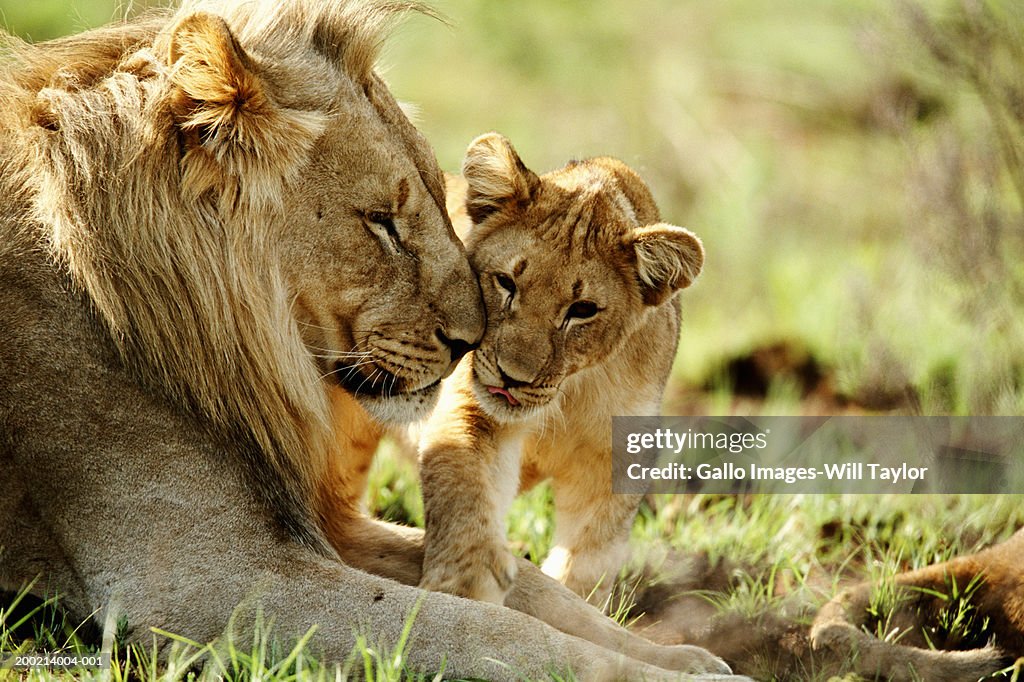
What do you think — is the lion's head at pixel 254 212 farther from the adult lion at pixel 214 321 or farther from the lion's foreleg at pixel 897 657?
the lion's foreleg at pixel 897 657

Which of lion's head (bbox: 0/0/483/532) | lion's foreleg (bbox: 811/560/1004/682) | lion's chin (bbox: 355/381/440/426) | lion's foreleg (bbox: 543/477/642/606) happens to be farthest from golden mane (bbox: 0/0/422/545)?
lion's foreleg (bbox: 811/560/1004/682)

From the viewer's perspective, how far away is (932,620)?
4.07 metres

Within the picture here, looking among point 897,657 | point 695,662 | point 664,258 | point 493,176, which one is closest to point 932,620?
point 897,657

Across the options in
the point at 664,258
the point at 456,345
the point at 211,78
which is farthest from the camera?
the point at 664,258

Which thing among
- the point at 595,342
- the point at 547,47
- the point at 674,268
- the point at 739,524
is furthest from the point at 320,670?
the point at 547,47

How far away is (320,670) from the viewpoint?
2.92 m

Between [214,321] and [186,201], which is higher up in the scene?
[186,201]

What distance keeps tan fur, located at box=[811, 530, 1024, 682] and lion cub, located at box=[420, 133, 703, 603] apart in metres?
0.72

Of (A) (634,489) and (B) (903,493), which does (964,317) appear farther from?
(A) (634,489)

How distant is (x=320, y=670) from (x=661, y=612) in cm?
160

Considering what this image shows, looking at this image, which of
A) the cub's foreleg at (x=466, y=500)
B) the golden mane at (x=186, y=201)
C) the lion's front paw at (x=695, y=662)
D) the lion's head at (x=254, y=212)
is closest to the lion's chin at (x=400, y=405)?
the lion's head at (x=254, y=212)

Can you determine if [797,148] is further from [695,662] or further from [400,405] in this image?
[695,662]

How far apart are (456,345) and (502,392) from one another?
0.23 meters

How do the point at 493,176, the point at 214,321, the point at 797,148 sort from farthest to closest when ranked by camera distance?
the point at 797,148 → the point at 493,176 → the point at 214,321
